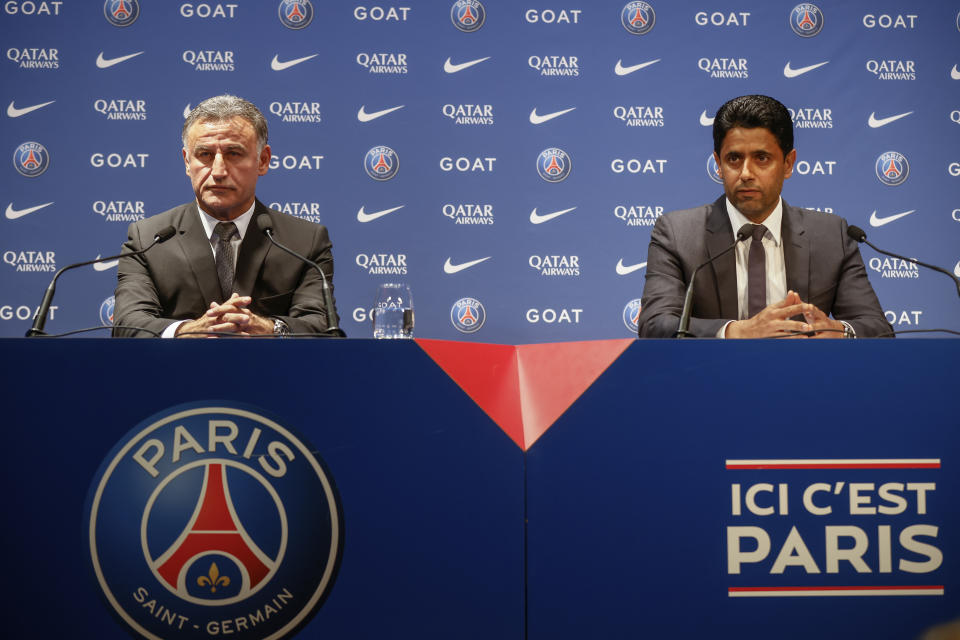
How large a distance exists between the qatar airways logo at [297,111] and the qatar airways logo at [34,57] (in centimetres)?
106

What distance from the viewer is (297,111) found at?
364 cm

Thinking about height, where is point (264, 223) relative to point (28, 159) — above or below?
below

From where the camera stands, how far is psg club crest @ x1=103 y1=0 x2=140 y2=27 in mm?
3613

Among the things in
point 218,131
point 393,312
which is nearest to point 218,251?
point 218,131

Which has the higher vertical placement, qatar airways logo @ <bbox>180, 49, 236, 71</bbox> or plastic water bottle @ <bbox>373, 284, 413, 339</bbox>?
qatar airways logo @ <bbox>180, 49, 236, 71</bbox>

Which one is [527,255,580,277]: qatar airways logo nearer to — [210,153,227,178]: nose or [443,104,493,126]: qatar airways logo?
[443,104,493,126]: qatar airways logo

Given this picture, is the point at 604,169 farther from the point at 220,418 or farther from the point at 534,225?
the point at 220,418

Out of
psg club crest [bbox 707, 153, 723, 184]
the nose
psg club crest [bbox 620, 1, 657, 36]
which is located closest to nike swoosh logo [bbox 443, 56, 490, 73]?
psg club crest [bbox 620, 1, 657, 36]

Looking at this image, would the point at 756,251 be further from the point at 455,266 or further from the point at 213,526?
the point at 213,526

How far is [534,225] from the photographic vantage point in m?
3.66

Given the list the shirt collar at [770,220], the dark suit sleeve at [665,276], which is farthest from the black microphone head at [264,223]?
the shirt collar at [770,220]

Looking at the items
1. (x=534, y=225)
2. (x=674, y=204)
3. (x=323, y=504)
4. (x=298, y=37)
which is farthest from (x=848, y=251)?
(x=298, y=37)

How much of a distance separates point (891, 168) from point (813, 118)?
18.1 inches

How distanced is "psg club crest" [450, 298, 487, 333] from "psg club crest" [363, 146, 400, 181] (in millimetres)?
711
